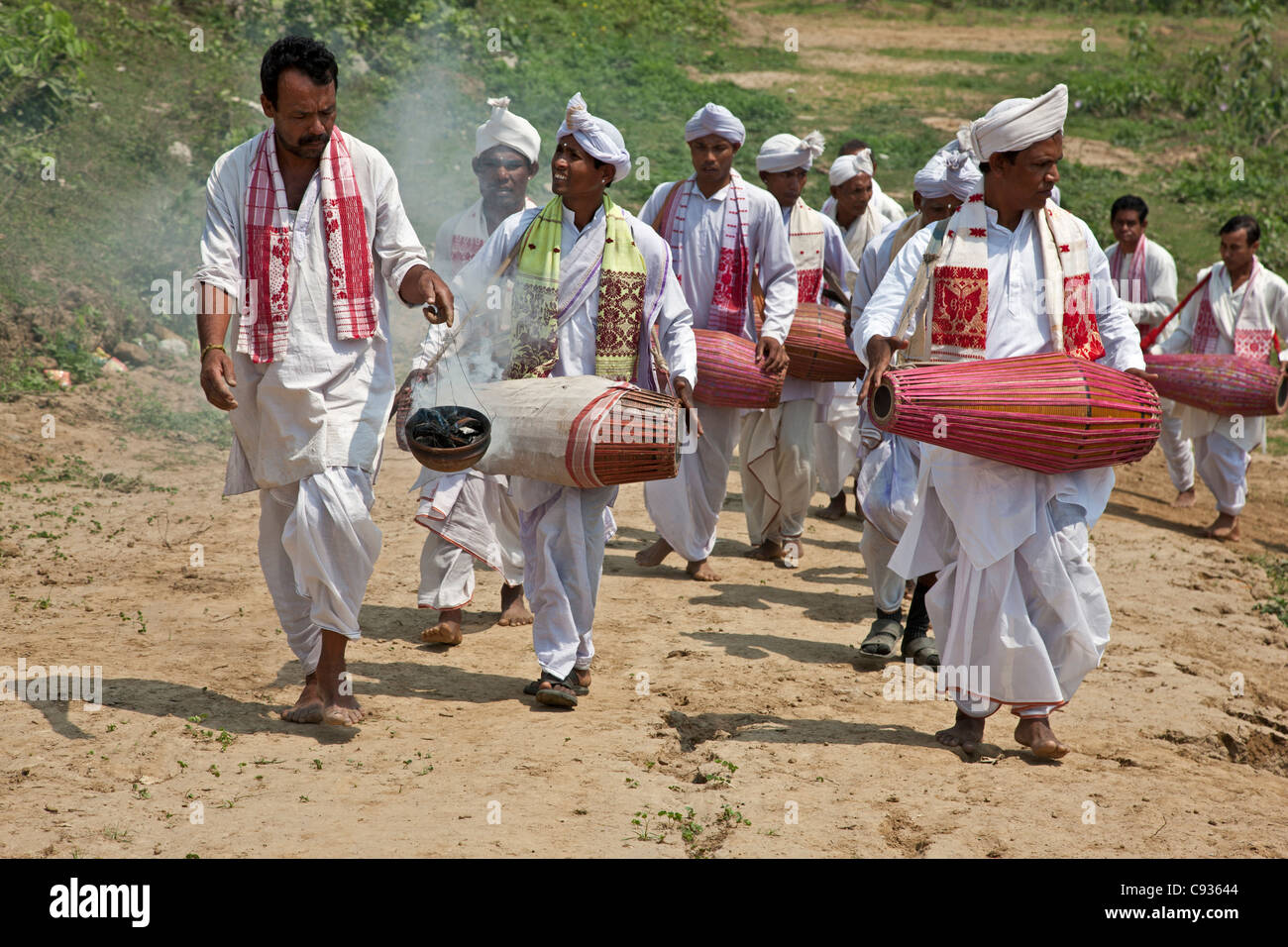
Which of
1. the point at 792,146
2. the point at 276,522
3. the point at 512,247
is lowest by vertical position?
the point at 276,522

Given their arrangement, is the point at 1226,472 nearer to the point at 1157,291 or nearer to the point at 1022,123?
the point at 1157,291

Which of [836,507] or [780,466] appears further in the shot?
[836,507]

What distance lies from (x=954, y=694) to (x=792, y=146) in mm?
4286

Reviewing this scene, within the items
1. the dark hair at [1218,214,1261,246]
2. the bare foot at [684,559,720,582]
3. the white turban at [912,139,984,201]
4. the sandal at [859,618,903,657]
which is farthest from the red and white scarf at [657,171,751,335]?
the dark hair at [1218,214,1261,246]

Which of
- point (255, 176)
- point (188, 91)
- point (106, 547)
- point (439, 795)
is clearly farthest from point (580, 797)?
point (188, 91)

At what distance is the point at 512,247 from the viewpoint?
209 inches

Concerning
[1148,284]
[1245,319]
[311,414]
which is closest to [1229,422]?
[1245,319]

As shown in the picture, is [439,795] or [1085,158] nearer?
[439,795]

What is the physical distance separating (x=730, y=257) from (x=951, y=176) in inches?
49.0

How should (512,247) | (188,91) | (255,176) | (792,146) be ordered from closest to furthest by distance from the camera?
1. (255,176)
2. (512,247)
3. (792,146)
4. (188,91)

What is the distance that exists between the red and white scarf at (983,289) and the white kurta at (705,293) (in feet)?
7.73

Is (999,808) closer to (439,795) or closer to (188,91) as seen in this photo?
(439,795)

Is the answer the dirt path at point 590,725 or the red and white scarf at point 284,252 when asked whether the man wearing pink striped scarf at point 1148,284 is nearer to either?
the dirt path at point 590,725

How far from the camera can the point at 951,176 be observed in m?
6.62
